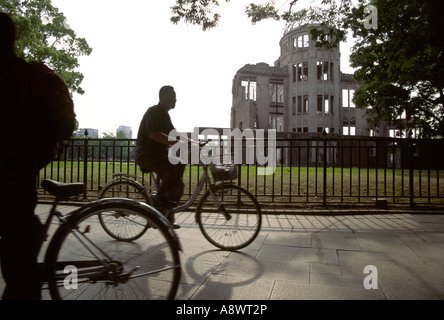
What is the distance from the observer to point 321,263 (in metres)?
3.23

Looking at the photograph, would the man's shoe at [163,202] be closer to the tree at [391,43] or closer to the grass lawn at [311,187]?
the grass lawn at [311,187]

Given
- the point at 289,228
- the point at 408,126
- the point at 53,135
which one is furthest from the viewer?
the point at 408,126

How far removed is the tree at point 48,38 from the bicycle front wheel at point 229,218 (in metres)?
22.5

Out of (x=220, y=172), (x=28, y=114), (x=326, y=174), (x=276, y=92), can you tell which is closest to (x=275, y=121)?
(x=276, y=92)

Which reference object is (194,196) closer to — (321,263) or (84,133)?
(321,263)

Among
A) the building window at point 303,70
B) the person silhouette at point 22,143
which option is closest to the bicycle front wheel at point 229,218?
the person silhouette at point 22,143

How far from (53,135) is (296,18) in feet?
32.9

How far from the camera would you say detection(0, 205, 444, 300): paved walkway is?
8.38 feet

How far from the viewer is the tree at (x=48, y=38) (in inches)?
819

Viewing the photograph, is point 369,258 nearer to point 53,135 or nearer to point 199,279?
point 199,279

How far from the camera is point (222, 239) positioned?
374 cm

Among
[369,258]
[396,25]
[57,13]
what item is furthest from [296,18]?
[57,13]

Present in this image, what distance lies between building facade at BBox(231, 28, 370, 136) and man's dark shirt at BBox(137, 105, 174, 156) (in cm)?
3058

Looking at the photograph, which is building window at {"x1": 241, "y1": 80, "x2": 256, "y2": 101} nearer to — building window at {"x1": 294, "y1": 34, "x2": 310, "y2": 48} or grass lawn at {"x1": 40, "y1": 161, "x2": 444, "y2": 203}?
building window at {"x1": 294, "y1": 34, "x2": 310, "y2": 48}
